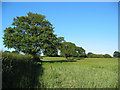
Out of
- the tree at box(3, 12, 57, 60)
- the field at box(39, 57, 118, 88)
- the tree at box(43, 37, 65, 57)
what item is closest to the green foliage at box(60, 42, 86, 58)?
the tree at box(43, 37, 65, 57)

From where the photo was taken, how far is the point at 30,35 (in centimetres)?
3127

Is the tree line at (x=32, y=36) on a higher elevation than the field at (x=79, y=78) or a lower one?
higher

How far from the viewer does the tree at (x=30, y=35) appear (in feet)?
95.7

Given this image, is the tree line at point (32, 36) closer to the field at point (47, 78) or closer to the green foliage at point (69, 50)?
the field at point (47, 78)

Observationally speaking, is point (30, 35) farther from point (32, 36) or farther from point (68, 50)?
point (68, 50)

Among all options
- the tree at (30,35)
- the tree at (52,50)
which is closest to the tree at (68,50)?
the tree at (52,50)

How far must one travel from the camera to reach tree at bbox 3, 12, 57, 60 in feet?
95.7

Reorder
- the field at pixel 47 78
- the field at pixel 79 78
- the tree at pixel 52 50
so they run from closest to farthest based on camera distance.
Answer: the field at pixel 47 78 < the field at pixel 79 78 < the tree at pixel 52 50

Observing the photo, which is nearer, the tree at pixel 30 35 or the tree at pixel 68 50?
the tree at pixel 30 35

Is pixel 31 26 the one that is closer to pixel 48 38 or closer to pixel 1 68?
pixel 48 38

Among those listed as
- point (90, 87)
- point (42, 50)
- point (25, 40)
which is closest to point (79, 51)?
point (42, 50)

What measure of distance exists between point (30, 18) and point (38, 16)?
220 cm

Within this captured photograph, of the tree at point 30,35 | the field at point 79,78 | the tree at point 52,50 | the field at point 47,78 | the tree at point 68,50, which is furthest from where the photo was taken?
the tree at point 68,50

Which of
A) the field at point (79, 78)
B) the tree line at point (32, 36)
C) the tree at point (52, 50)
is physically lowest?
the field at point (79, 78)
